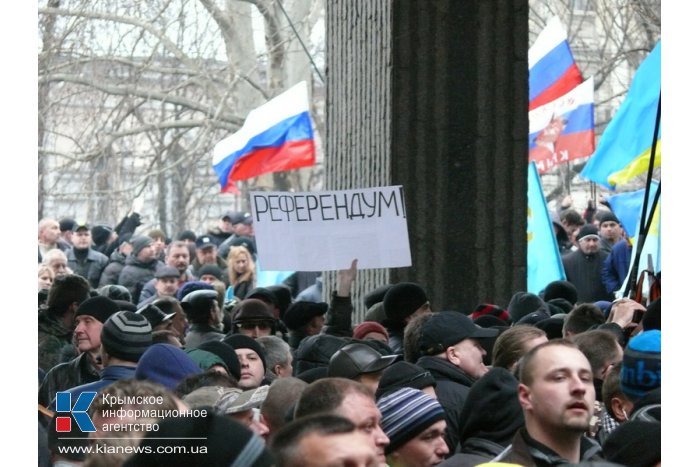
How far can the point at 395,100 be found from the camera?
1134cm

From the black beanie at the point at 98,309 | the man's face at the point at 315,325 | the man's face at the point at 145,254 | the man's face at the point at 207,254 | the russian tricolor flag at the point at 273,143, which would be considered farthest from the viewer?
the russian tricolor flag at the point at 273,143

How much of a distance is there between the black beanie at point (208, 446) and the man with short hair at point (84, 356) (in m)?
3.36

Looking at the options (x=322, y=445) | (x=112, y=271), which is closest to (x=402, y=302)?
(x=322, y=445)

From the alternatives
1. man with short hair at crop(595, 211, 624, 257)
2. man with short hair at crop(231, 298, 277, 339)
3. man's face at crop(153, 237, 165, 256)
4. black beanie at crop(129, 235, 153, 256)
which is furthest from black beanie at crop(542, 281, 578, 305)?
man's face at crop(153, 237, 165, 256)

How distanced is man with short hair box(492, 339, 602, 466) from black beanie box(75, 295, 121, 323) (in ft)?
10.4

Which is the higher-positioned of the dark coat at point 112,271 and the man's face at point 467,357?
the dark coat at point 112,271

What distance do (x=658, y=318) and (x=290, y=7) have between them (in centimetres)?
1990

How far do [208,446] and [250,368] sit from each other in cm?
353

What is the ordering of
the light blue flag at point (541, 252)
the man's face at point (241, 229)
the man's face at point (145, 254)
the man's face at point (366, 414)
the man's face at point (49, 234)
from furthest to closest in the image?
the man's face at point (241, 229) < the man's face at point (49, 234) < the man's face at point (145, 254) < the light blue flag at point (541, 252) < the man's face at point (366, 414)

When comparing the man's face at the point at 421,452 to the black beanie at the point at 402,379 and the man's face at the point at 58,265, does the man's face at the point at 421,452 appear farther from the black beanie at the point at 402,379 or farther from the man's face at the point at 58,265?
Answer: the man's face at the point at 58,265

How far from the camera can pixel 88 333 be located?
8.30 metres

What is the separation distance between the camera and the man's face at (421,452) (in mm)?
5824

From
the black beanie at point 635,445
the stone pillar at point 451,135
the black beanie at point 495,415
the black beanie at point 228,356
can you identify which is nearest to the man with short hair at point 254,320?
the stone pillar at point 451,135

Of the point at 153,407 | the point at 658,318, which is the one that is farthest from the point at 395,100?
the point at 153,407
